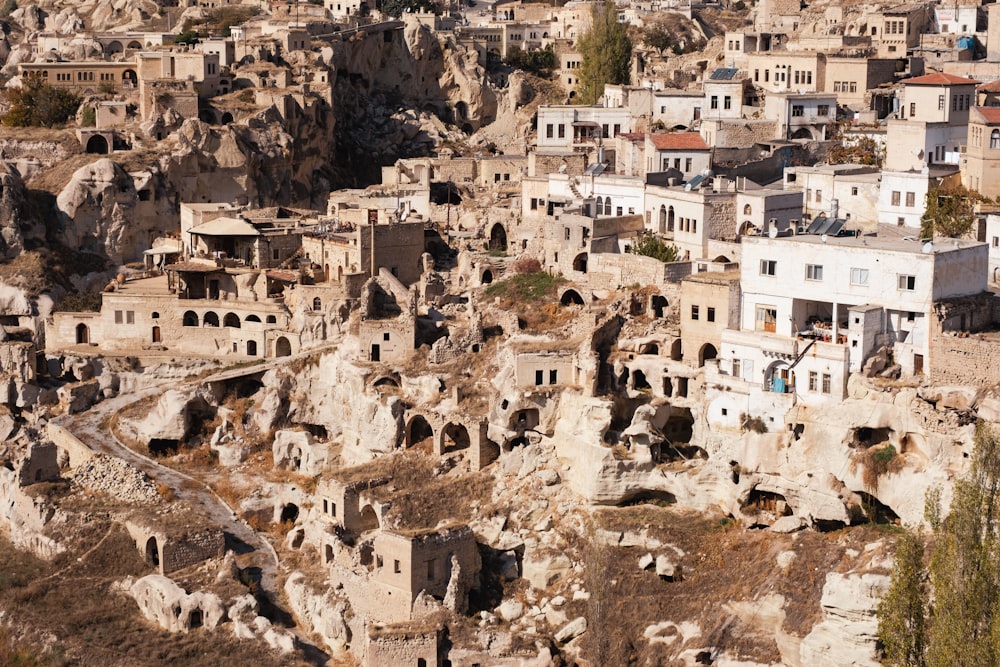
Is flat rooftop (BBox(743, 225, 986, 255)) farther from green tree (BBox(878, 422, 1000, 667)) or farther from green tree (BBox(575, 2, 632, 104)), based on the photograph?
green tree (BBox(575, 2, 632, 104))

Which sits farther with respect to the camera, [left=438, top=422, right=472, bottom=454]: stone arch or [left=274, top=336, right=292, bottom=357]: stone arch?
[left=274, top=336, right=292, bottom=357]: stone arch

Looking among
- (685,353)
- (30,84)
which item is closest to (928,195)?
(685,353)

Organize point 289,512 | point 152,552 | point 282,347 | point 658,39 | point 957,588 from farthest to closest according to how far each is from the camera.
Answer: point 658,39
point 282,347
point 289,512
point 152,552
point 957,588

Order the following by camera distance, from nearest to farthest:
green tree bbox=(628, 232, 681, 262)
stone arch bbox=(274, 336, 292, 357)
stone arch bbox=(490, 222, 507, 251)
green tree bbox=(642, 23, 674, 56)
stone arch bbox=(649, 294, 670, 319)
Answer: stone arch bbox=(649, 294, 670, 319), green tree bbox=(628, 232, 681, 262), stone arch bbox=(274, 336, 292, 357), stone arch bbox=(490, 222, 507, 251), green tree bbox=(642, 23, 674, 56)

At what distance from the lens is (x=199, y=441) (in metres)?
62.9

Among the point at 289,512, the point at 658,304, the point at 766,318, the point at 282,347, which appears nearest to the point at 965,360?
the point at 766,318

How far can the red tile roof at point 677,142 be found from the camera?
66.6 meters

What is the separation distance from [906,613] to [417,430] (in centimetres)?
1954

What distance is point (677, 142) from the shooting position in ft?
220

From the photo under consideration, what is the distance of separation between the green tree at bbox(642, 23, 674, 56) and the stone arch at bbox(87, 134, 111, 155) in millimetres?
26639

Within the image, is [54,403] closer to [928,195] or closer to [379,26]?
[928,195]

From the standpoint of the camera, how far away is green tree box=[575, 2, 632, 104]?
85.2 meters

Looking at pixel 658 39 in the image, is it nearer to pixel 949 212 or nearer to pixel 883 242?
pixel 949 212

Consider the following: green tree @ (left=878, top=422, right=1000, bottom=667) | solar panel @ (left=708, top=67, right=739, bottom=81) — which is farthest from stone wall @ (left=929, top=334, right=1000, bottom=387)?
solar panel @ (left=708, top=67, right=739, bottom=81)
